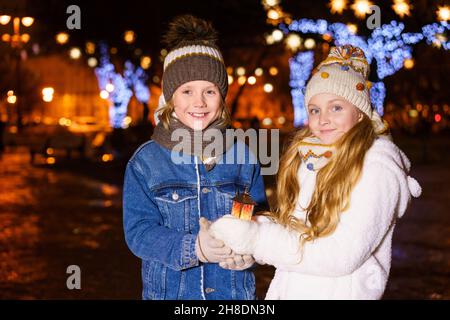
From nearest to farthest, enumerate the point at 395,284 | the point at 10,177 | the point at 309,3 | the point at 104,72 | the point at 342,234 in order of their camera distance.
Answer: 1. the point at 342,234
2. the point at 395,284
3. the point at 309,3
4. the point at 10,177
5. the point at 104,72

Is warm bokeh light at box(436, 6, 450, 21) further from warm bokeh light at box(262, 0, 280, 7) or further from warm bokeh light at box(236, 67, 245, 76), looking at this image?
warm bokeh light at box(236, 67, 245, 76)

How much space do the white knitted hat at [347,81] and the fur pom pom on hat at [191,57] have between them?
481 mm

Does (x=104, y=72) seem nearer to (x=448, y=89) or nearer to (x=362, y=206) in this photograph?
(x=448, y=89)

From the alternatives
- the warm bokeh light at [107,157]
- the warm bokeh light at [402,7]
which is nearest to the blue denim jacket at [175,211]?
the warm bokeh light at [402,7]

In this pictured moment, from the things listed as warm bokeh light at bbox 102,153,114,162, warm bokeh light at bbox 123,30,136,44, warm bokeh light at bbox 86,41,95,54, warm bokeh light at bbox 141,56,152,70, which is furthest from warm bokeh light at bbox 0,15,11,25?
warm bokeh light at bbox 86,41,95,54

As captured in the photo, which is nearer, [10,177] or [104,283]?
[104,283]

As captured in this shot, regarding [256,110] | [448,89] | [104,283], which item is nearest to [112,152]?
[104,283]

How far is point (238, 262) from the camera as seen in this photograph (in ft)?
10.00

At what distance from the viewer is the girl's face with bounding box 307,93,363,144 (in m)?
3.09

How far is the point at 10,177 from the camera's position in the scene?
68.0ft

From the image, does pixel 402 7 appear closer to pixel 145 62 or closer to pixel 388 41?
pixel 388 41

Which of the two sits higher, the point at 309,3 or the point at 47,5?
the point at 47,5

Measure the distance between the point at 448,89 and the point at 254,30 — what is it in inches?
775
